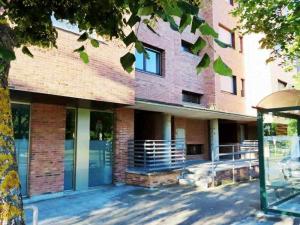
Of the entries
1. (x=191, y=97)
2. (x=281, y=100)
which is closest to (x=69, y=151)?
(x=281, y=100)

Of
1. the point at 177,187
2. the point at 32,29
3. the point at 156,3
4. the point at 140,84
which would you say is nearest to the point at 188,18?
the point at 156,3

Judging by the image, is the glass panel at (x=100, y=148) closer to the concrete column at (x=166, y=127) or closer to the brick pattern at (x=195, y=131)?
the concrete column at (x=166, y=127)

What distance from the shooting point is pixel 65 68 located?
9328 millimetres

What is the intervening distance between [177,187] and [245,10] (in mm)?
6658

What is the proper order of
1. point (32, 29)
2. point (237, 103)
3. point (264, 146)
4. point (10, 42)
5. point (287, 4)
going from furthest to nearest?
point (237, 103) → point (264, 146) → point (287, 4) → point (32, 29) → point (10, 42)

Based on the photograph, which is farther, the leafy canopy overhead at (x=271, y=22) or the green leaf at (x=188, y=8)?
the leafy canopy overhead at (x=271, y=22)

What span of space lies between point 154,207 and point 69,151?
12.1 feet

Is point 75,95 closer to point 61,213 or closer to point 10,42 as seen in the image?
point 61,213

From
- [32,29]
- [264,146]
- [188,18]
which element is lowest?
[264,146]

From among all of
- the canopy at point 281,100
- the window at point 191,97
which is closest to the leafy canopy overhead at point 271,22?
the canopy at point 281,100

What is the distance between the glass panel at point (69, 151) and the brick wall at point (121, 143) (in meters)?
1.83

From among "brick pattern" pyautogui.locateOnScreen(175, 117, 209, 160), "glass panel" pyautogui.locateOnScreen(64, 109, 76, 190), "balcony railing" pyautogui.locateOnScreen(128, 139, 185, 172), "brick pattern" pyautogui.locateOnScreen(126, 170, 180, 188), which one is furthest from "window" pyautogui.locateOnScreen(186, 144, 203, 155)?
"glass panel" pyautogui.locateOnScreen(64, 109, 76, 190)

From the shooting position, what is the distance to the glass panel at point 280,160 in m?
8.25

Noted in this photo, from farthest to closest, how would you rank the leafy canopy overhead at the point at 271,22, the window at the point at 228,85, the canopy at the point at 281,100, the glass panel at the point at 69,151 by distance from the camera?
the window at the point at 228,85, the glass panel at the point at 69,151, the canopy at the point at 281,100, the leafy canopy overhead at the point at 271,22
